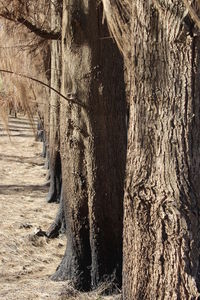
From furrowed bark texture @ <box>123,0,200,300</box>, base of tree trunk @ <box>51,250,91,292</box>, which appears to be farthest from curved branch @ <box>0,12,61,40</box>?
furrowed bark texture @ <box>123,0,200,300</box>

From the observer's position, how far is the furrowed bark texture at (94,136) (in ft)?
18.2

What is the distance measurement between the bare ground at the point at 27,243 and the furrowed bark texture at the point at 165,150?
2027 millimetres

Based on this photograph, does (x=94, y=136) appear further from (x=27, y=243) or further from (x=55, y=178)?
(x=55, y=178)

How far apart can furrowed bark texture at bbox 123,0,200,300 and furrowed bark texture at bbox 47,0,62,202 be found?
4046 millimetres

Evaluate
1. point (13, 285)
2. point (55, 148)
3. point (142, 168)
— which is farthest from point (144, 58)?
point (55, 148)

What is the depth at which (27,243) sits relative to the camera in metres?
8.08

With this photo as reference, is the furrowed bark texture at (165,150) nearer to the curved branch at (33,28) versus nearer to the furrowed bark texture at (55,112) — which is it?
the curved branch at (33,28)

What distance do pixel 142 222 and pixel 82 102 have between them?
2.00 meters

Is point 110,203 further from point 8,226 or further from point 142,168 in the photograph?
point 8,226

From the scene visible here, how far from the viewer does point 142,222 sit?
151 inches

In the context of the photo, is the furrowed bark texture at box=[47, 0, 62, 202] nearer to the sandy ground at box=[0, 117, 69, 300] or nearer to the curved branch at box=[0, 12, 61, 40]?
the sandy ground at box=[0, 117, 69, 300]

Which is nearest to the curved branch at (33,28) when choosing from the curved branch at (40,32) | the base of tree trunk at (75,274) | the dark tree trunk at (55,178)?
the curved branch at (40,32)

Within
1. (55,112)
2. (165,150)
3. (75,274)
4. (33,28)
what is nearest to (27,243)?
(75,274)

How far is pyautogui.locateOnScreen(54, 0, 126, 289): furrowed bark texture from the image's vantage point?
5.54 m
